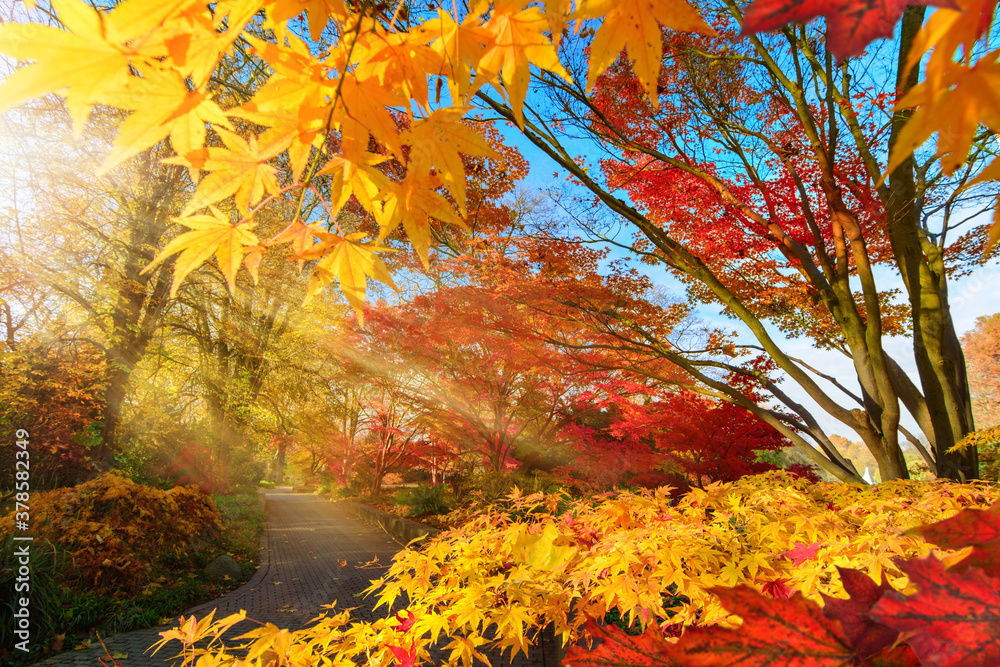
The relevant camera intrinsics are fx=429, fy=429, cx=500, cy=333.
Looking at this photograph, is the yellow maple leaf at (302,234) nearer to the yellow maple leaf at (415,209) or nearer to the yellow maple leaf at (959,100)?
the yellow maple leaf at (415,209)

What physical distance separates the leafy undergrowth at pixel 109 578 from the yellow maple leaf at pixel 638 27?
5627mm

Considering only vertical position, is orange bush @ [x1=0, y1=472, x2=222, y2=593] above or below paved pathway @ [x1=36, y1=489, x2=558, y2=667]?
above

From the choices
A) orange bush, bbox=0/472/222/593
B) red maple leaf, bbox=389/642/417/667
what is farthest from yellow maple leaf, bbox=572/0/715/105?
orange bush, bbox=0/472/222/593

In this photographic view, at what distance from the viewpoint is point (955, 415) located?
4109mm

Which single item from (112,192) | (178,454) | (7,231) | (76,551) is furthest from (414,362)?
(178,454)

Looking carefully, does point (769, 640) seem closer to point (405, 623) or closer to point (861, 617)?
point (861, 617)

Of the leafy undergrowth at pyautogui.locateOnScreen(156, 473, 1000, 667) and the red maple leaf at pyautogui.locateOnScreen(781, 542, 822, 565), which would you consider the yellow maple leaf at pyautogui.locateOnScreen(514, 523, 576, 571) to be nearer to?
the leafy undergrowth at pyautogui.locateOnScreen(156, 473, 1000, 667)

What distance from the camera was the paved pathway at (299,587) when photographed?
11.5 feet

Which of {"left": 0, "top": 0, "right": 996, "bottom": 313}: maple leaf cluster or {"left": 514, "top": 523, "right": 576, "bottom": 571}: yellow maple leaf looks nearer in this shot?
{"left": 0, "top": 0, "right": 996, "bottom": 313}: maple leaf cluster

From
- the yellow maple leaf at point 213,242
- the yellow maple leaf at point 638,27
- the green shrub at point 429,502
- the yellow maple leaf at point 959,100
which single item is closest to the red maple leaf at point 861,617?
the yellow maple leaf at point 959,100

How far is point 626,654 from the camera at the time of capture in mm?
453

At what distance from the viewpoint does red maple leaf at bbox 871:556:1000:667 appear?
292 millimetres

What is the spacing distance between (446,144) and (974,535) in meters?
0.79

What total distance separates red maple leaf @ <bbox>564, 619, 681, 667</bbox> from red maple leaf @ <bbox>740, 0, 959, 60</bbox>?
1.78ft
